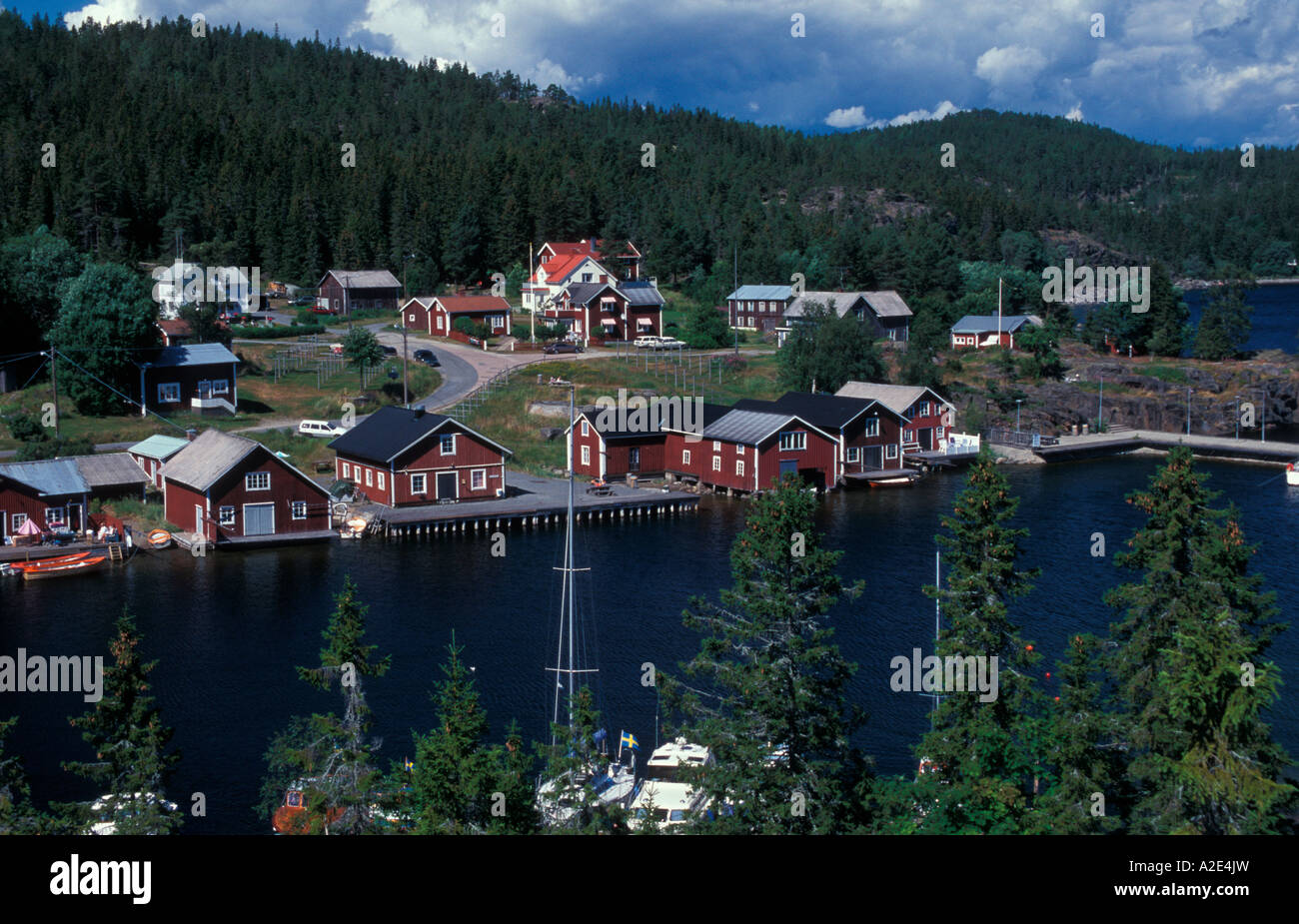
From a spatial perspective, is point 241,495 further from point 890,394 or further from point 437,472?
point 890,394

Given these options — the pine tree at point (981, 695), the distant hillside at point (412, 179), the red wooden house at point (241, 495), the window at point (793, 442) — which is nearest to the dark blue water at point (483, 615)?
the red wooden house at point (241, 495)

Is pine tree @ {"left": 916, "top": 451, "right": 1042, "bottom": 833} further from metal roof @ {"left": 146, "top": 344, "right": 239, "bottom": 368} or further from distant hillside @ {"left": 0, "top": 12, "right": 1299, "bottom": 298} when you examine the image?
distant hillside @ {"left": 0, "top": 12, "right": 1299, "bottom": 298}

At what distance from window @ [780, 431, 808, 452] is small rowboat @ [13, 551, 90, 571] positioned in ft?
83.8

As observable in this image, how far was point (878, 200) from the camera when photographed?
128625mm

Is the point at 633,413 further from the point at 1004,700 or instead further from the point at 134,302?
the point at 1004,700

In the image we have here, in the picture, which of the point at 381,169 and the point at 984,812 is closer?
the point at 984,812

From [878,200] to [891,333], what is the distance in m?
55.7

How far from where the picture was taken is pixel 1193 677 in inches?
508

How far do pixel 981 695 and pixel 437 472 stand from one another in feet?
99.7

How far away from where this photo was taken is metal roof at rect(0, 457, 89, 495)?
3706 centimetres

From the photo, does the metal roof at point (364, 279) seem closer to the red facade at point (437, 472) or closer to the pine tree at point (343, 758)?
the red facade at point (437, 472)

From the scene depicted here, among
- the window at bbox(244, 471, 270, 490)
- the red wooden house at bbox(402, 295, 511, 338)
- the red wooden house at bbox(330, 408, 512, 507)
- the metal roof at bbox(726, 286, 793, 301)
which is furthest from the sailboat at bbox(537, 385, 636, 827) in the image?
the metal roof at bbox(726, 286, 793, 301)

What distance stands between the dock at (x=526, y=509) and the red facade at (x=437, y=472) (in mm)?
535

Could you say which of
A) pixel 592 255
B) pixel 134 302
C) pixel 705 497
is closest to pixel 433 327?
pixel 592 255
